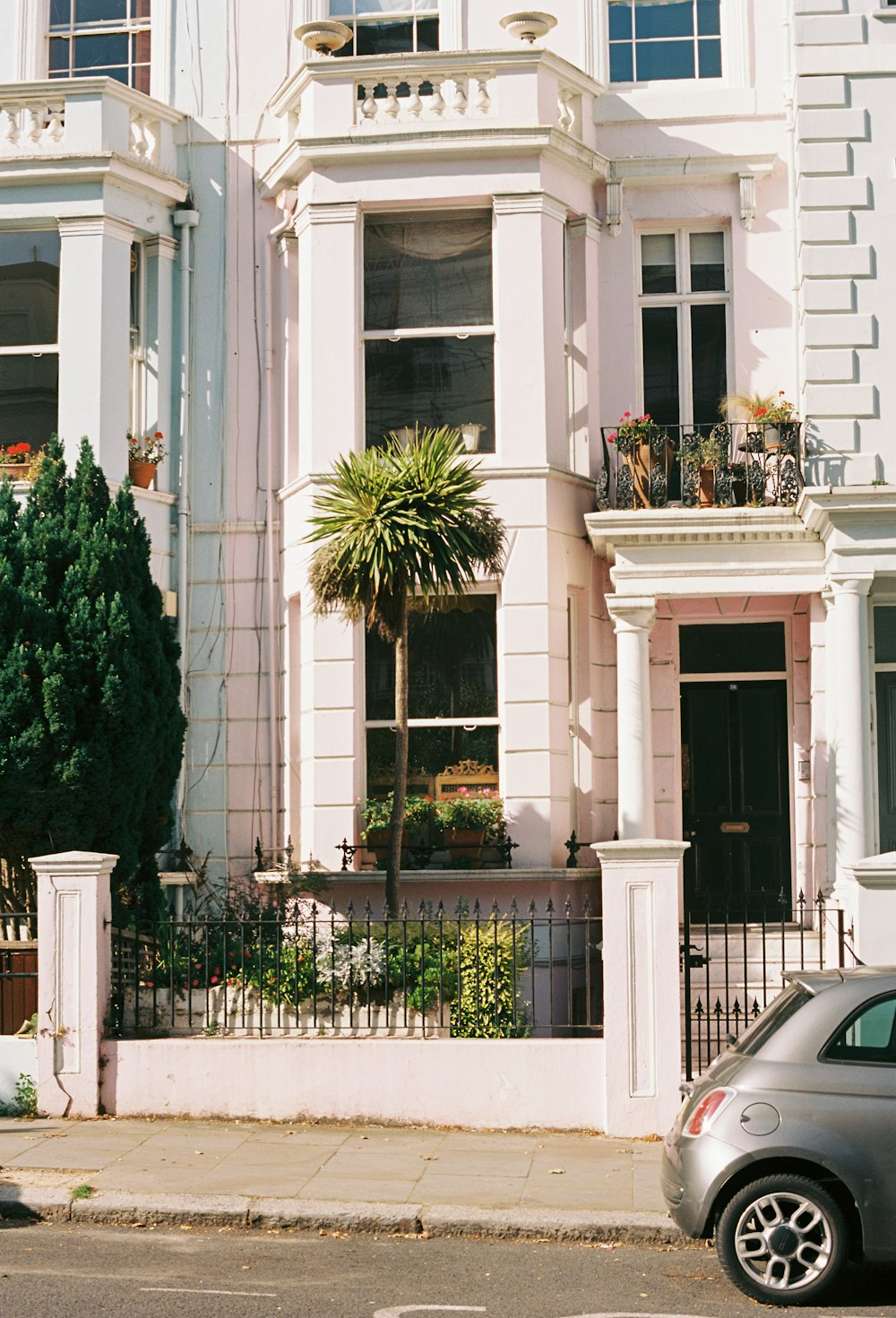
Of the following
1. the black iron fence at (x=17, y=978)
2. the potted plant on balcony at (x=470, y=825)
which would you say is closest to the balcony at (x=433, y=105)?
the potted plant on balcony at (x=470, y=825)

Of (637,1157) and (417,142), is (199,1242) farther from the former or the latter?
(417,142)

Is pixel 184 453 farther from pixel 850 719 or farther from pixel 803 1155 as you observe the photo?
pixel 803 1155

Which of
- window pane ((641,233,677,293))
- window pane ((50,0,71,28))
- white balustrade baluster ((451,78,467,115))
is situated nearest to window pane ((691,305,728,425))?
window pane ((641,233,677,293))

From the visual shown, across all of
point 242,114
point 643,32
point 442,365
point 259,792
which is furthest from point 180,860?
point 643,32

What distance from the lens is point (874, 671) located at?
1579cm

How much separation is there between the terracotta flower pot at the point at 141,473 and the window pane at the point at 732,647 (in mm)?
5586

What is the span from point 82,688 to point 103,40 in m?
8.32

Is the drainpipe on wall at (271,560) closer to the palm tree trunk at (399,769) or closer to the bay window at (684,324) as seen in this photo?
Answer: the palm tree trunk at (399,769)

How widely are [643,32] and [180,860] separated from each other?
9741 mm

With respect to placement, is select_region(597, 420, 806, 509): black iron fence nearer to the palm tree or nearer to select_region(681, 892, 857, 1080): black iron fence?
the palm tree

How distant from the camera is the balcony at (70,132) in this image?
1612cm

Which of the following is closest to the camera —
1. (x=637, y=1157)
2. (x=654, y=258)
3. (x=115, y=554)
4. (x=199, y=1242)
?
(x=199, y=1242)

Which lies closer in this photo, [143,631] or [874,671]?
[143,631]

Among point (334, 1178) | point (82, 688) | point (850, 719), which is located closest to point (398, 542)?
point (82, 688)
